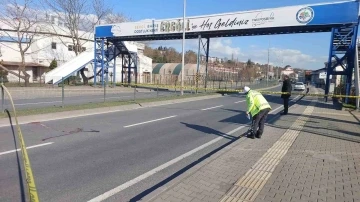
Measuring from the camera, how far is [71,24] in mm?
36312

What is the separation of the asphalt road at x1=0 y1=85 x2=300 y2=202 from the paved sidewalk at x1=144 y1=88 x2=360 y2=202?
0.62m

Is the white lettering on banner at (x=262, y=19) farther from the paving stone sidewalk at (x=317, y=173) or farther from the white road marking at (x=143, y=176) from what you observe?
the white road marking at (x=143, y=176)

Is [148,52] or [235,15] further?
[148,52]

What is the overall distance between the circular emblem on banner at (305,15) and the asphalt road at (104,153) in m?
14.7

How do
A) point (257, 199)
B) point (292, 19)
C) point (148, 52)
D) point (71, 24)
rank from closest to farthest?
point (257, 199)
point (292, 19)
point (71, 24)
point (148, 52)

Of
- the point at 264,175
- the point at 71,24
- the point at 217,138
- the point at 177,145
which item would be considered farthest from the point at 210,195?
the point at 71,24

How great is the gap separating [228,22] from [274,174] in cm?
2184

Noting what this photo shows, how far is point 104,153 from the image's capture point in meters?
6.38

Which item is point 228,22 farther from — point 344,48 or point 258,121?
point 258,121

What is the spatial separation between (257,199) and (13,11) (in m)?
32.2

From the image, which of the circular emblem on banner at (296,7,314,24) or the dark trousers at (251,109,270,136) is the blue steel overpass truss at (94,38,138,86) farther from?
the dark trousers at (251,109,270,136)

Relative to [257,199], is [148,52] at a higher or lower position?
higher

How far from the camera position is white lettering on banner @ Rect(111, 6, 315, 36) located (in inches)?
865

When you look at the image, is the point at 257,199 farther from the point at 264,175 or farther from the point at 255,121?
the point at 255,121
